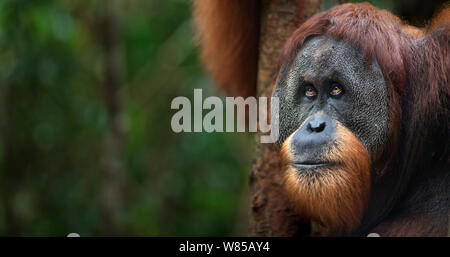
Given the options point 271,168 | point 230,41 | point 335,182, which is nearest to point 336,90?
point 335,182

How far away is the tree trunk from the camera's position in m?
3.08

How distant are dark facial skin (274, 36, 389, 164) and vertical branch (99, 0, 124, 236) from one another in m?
3.36

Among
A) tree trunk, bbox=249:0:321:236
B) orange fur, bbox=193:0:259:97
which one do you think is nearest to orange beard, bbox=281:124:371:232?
tree trunk, bbox=249:0:321:236

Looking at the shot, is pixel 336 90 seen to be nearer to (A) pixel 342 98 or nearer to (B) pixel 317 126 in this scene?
(A) pixel 342 98

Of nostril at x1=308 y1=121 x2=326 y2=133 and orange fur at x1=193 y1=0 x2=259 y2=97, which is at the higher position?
orange fur at x1=193 y1=0 x2=259 y2=97

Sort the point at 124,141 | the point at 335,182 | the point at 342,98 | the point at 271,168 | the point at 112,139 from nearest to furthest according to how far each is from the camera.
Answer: the point at 335,182, the point at 342,98, the point at 271,168, the point at 112,139, the point at 124,141

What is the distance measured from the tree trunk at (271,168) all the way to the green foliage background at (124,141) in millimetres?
3713

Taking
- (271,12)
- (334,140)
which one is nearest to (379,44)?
(334,140)

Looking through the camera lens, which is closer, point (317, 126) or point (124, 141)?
point (317, 126)

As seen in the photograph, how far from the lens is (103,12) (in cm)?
617

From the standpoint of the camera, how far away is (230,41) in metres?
3.50

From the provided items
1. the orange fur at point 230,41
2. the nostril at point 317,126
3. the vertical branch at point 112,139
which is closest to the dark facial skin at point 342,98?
the nostril at point 317,126

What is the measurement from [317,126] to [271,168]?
736 mm

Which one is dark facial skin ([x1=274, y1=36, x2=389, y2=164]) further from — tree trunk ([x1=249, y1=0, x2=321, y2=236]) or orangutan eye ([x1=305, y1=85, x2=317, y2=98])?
tree trunk ([x1=249, y1=0, x2=321, y2=236])
